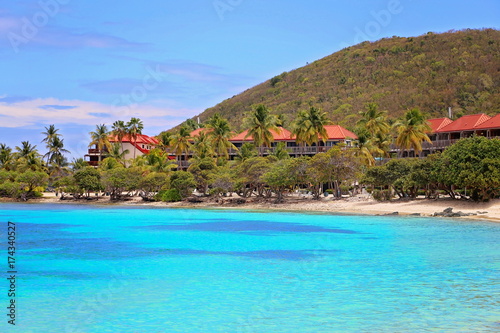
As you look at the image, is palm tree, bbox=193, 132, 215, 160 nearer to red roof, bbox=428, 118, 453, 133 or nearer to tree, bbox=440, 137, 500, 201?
red roof, bbox=428, 118, 453, 133

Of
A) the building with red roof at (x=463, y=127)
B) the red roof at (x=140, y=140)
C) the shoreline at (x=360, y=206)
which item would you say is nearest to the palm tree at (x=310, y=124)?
the shoreline at (x=360, y=206)

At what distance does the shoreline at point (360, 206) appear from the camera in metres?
42.7

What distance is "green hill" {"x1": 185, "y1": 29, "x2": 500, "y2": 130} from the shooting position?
367 feet

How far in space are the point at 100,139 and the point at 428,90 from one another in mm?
73270

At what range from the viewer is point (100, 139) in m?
86.2

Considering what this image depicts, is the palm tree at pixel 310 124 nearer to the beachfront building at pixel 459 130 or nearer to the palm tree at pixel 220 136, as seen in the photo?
the palm tree at pixel 220 136

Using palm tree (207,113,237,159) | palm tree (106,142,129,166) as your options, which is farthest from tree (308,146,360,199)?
palm tree (106,142,129,166)

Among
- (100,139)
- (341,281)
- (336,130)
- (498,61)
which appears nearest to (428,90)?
(498,61)

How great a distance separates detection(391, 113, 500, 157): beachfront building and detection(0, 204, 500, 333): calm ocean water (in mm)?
33779

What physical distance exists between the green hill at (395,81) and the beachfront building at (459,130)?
83.4ft

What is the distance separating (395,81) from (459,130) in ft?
228

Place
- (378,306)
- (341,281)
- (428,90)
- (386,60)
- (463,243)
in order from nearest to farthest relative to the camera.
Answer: (378,306) → (341,281) → (463,243) → (428,90) → (386,60)

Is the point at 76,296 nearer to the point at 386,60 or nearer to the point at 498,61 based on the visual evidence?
the point at 498,61

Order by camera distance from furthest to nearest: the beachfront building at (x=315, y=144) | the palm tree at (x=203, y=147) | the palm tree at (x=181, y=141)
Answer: the palm tree at (x=181, y=141), the beachfront building at (x=315, y=144), the palm tree at (x=203, y=147)
